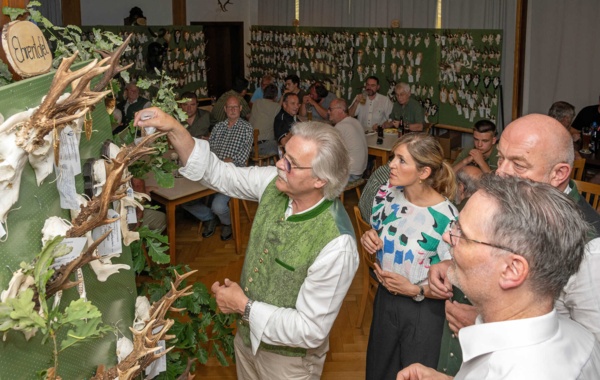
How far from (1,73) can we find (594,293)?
182cm

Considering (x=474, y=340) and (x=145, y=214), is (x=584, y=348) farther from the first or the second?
(x=145, y=214)

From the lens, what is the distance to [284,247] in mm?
2537

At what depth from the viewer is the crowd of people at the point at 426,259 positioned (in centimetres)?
159

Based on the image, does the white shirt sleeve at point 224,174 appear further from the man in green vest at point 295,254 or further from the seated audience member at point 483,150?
the seated audience member at point 483,150

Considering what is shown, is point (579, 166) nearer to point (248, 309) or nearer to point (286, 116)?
point (286, 116)

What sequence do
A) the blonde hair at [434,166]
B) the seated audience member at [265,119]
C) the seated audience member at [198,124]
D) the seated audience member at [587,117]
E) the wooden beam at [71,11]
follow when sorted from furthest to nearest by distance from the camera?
the wooden beam at [71,11]
the seated audience member at [265,119]
the seated audience member at [198,124]
the seated audience member at [587,117]
the blonde hair at [434,166]

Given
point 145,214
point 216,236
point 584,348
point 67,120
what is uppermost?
point 67,120

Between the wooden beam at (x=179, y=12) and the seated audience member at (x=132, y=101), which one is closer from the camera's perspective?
the seated audience member at (x=132, y=101)

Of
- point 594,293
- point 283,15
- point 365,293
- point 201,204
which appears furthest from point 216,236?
point 283,15

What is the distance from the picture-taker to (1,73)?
1657 millimetres

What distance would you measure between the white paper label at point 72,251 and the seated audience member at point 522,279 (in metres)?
0.97

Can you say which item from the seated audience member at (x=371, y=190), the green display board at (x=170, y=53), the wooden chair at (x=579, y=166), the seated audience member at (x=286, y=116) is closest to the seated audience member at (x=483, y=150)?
the wooden chair at (x=579, y=166)

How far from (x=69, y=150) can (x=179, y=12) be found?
11330mm

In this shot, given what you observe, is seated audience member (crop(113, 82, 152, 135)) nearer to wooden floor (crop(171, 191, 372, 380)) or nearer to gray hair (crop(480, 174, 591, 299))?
wooden floor (crop(171, 191, 372, 380))
